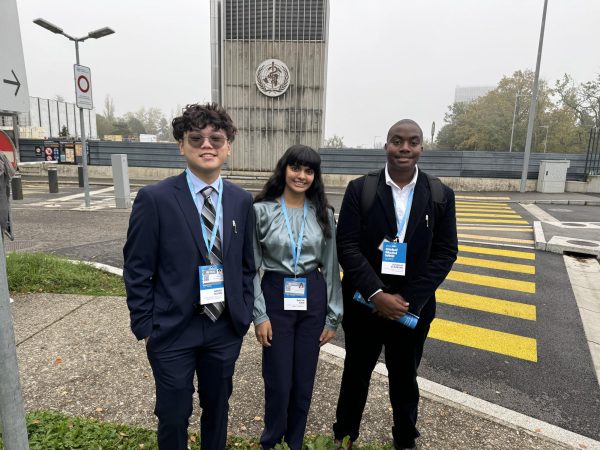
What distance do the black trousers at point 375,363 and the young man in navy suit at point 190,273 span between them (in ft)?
2.65

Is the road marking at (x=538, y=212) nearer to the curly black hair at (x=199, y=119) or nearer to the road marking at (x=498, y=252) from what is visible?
the road marking at (x=498, y=252)

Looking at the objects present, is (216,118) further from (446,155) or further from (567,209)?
(446,155)

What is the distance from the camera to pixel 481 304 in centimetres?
564

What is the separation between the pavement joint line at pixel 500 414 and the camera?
283 centimetres

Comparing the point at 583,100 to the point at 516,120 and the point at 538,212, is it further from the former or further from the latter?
the point at 538,212

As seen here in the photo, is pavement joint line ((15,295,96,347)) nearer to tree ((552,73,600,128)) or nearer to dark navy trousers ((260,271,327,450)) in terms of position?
dark navy trousers ((260,271,327,450))

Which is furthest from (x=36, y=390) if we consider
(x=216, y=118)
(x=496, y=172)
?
(x=496, y=172)

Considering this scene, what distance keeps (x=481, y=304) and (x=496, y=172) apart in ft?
55.3

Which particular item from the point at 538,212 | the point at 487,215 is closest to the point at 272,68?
the point at 487,215

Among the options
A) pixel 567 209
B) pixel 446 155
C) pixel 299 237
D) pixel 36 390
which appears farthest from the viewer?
pixel 446 155

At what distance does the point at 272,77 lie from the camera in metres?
20.7

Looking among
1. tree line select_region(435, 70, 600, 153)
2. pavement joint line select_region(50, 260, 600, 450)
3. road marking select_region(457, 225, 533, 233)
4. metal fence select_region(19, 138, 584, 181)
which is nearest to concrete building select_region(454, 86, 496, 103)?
tree line select_region(435, 70, 600, 153)

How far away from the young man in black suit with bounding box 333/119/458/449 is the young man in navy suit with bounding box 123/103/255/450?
72 cm

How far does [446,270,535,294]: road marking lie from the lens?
20.5 feet
